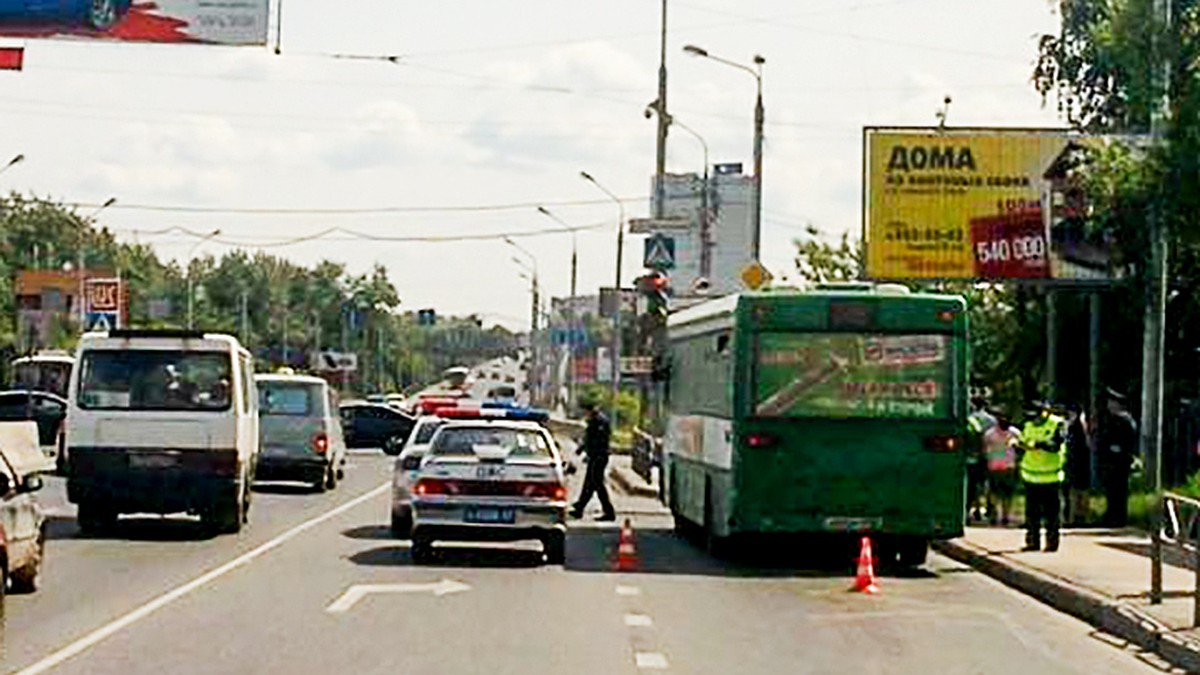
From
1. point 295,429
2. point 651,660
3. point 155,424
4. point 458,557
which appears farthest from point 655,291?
point 651,660

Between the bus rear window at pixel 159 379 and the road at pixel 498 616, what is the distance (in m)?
1.61

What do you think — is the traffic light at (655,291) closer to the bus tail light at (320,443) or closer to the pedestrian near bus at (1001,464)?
the bus tail light at (320,443)

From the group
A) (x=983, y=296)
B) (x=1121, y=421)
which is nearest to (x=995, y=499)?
(x=1121, y=421)

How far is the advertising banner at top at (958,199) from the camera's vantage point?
39156 mm

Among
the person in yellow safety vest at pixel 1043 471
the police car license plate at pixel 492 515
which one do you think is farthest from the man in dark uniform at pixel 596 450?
the police car license plate at pixel 492 515

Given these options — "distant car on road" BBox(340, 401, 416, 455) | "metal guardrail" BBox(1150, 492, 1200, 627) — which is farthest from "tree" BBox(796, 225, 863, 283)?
"metal guardrail" BBox(1150, 492, 1200, 627)

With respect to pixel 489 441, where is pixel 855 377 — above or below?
above

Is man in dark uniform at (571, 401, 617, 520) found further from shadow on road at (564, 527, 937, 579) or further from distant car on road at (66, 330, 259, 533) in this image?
distant car on road at (66, 330, 259, 533)

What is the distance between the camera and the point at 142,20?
147 feet

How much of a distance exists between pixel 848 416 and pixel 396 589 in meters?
5.72

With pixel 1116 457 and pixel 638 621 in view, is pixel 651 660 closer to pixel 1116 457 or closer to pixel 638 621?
pixel 638 621

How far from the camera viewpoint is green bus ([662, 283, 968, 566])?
2509 cm

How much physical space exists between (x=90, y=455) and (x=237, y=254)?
418 feet

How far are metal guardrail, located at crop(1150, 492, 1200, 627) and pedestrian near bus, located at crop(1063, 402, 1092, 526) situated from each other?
36.4 ft
